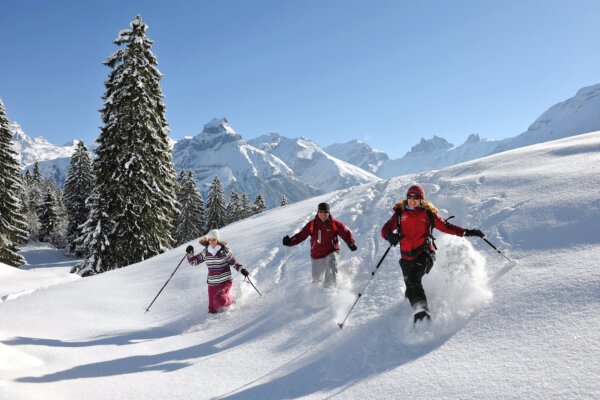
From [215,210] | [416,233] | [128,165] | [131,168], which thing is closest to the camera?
[416,233]

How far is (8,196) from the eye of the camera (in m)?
25.1

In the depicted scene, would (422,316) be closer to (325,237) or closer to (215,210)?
(325,237)

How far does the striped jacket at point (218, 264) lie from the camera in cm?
687

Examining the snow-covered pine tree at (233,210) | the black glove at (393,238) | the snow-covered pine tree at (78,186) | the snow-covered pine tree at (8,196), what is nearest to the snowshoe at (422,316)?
the black glove at (393,238)

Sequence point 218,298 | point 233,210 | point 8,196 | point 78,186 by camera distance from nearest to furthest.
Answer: point 218,298 < point 8,196 < point 78,186 < point 233,210

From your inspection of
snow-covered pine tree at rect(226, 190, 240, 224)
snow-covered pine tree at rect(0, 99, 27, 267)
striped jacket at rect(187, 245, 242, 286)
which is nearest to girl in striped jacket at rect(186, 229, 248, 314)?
striped jacket at rect(187, 245, 242, 286)

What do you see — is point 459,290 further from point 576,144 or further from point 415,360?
point 576,144

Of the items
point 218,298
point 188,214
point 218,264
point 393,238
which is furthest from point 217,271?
point 188,214

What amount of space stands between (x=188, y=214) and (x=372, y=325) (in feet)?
126

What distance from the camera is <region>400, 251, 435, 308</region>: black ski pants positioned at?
472 cm

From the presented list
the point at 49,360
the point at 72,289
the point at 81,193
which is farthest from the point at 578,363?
the point at 81,193

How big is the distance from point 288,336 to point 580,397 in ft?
12.2

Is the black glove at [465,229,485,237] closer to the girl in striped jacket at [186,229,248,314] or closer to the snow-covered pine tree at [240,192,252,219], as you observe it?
the girl in striped jacket at [186,229,248,314]

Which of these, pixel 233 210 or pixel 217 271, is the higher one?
pixel 233 210
